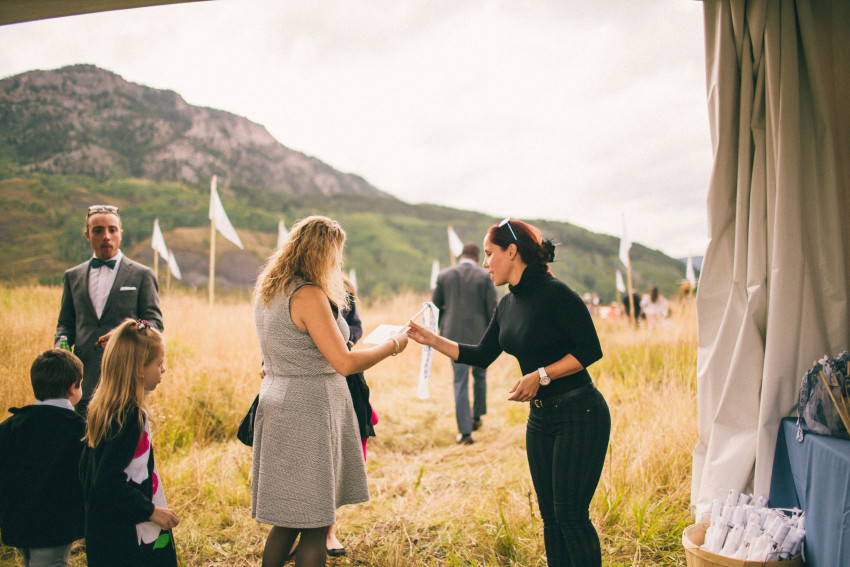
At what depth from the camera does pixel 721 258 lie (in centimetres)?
271

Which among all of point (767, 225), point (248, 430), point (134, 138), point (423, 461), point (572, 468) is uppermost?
point (134, 138)

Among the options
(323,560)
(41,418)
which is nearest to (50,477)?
(41,418)

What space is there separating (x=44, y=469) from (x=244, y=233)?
3089cm

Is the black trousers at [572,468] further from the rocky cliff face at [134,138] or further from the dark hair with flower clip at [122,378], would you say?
the rocky cliff face at [134,138]

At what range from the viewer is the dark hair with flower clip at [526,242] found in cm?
236

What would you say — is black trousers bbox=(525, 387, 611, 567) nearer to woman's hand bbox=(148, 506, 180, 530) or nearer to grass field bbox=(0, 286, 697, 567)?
grass field bbox=(0, 286, 697, 567)

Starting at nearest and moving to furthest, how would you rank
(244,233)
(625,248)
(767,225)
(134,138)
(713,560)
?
(713,560) < (767,225) < (625,248) < (134,138) < (244,233)

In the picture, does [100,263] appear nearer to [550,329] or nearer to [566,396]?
[550,329]

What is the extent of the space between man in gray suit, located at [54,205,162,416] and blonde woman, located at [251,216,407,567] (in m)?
1.40

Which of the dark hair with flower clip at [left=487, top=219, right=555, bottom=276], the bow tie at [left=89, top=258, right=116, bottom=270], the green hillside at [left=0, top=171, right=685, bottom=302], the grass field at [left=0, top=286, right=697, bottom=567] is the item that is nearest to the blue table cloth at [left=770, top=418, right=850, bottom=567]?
the grass field at [left=0, top=286, right=697, bottom=567]

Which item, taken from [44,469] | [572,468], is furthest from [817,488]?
[44,469]

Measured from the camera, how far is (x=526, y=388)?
7.00 feet

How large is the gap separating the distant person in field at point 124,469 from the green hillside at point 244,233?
1.90 m

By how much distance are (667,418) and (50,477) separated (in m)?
3.74
